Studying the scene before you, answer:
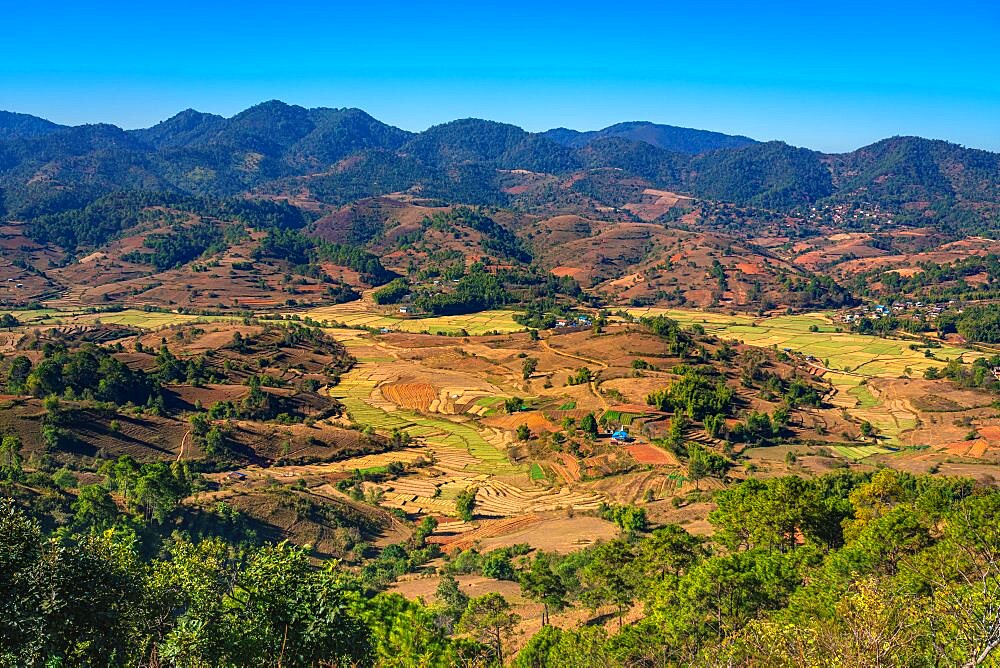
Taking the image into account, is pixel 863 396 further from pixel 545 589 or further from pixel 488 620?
pixel 488 620

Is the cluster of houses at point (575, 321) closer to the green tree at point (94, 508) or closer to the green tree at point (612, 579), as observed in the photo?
the green tree at point (94, 508)

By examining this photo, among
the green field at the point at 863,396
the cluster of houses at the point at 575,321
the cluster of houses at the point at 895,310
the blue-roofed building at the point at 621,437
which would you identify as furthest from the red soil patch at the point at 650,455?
the cluster of houses at the point at 895,310

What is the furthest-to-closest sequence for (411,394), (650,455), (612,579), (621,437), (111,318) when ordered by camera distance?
(111,318) → (411,394) → (621,437) → (650,455) → (612,579)

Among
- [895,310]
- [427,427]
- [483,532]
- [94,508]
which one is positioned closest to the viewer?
[94,508]

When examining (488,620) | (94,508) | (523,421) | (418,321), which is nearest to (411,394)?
(523,421)

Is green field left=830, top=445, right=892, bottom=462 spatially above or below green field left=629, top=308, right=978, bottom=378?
below

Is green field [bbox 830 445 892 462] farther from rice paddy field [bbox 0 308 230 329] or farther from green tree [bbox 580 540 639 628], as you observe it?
rice paddy field [bbox 0 308 230 329]

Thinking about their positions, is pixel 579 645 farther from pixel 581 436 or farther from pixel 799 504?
pixel 581 436

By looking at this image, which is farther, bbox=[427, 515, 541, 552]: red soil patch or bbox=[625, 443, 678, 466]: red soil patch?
bbox=[625, 443, 678, 466]: red soil patch

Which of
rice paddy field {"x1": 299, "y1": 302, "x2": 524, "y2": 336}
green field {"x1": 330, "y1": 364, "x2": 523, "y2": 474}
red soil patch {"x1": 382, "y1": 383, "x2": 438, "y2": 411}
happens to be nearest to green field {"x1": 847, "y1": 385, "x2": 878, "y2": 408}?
green field {"x1": 330, "y1": 364, "x2": 523, "y2": 474}

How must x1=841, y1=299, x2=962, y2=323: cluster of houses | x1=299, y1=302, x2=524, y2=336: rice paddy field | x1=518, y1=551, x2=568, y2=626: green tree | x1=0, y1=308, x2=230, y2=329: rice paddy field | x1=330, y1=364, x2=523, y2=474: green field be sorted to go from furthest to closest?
x1=841, y1=299, x2=962, y2=323: cluster of houses → x1=299, y1=302, x2=524, y2=336: rice paddy field → x1=0, y1=308, x2=230, y2=329: rice paddy field → x1=330, y1=364, x2=523, y2=474: green field → x1=518, y1=551, x2=568, y2=626: green tree

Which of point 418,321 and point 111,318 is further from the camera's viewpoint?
point 418,321

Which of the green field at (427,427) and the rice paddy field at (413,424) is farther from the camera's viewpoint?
the rice paddy field at (413,424)
